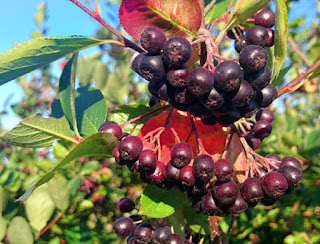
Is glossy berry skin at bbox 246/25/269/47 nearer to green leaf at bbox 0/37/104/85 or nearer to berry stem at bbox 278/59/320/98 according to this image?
berry stem at bbox 278/59/320/98

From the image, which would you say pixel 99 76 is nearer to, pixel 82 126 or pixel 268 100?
pixel 82 126

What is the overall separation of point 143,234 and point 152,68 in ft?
2.20

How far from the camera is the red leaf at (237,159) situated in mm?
1135

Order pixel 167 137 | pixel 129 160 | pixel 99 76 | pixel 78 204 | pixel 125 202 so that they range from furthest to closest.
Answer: pixel 78 204, pixel 99 76, pixel 125 202, pixel 167 137, pixel 129 160

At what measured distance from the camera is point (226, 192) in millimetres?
930

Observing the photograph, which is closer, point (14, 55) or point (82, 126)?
point (14, 55)

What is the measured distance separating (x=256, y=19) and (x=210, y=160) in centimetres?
58

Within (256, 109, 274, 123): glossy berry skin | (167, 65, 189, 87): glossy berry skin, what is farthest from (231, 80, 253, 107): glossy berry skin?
(256, 109, 274, 123): glossy berry skin

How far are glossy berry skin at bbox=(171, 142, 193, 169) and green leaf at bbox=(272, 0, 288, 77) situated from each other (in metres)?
0.42

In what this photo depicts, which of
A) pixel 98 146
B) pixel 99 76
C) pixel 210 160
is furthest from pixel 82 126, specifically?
pixel 99 76

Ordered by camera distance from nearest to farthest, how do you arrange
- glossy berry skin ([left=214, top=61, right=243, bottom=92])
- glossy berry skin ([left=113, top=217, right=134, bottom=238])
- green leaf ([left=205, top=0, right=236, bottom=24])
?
glossy berry skin ([left=214, top=61, right=243, bottom=92]) → glossy berry skin ([left=113, top=217, right=134, bottom=238]) → green leaf ([left=205, top=0, right=236, bottom=24])

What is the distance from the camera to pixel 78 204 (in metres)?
2.84

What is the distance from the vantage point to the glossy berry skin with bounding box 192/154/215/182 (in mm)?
886

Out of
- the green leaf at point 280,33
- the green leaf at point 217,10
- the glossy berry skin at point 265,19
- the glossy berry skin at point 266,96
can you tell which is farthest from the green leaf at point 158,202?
the green leaf at point 217,10
